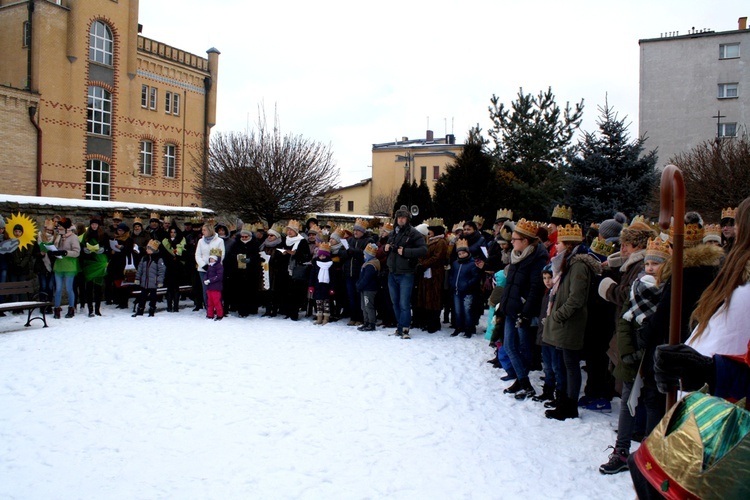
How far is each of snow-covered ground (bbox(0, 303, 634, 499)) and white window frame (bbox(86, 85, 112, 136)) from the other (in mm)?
25971

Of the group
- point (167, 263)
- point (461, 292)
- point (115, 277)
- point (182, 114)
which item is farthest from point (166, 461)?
point (182, 114)

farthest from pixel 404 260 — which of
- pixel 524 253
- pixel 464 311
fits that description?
pixel 524 253

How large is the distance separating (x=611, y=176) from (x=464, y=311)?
23.3 ft

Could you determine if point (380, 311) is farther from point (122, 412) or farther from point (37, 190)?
point (37, 190)

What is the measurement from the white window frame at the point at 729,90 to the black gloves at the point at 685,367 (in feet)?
133

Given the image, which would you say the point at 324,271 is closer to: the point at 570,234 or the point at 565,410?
the point at 570,234

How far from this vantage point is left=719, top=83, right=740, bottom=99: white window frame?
35.6 m

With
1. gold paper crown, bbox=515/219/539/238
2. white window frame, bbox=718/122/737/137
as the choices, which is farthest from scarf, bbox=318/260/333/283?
white window frame, bbox=718/122/737/137

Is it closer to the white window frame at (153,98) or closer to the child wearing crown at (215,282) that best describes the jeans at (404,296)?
the child wearing crown at (215,282)

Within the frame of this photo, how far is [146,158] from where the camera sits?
35.0 m

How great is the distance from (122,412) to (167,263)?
6.64 metres

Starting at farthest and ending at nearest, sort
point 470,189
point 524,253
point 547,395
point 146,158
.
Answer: point 146,158, point 470,189, point 524,253, point 547,395

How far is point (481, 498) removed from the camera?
14.5 ft

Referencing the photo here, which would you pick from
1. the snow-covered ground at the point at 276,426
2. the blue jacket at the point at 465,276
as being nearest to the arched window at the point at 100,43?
the snow-covered ground at the point at 276,426
